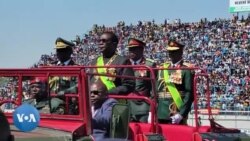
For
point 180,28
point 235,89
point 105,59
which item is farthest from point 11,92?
point 180,28

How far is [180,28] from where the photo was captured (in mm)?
→ 40375

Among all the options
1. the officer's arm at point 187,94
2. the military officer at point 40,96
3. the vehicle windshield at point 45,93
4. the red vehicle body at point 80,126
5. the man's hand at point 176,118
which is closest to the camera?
the red vehicle body at point 80,126

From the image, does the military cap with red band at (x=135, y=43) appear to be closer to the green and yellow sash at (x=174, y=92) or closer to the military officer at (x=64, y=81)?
the green and yellow sash at (x=174, y=92)

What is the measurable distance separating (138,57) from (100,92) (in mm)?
2500

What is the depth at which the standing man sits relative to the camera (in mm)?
5855

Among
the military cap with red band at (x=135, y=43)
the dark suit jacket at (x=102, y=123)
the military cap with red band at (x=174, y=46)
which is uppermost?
the military cap with red band at (x=135, y=43)

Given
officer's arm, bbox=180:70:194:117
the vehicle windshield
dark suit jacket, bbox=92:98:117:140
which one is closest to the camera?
dark suit jacket, bbox=92:98:117:140

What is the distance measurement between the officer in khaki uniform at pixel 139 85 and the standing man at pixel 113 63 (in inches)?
19.9

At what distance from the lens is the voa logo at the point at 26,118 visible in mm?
3621

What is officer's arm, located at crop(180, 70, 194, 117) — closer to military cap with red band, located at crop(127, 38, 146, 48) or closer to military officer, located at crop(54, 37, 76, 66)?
military cap with red band, located at crop(127, 38, 146, 48)

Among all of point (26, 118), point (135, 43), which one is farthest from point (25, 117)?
point (135, 43)

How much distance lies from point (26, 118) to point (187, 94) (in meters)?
3.58

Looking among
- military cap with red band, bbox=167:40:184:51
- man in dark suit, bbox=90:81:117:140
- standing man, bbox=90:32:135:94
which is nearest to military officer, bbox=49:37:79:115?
man in dark suit, bbox=90:81:117:140

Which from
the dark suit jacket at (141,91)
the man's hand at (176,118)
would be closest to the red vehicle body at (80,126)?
the man's hand at (176,118)
